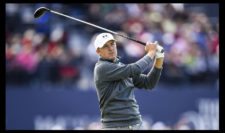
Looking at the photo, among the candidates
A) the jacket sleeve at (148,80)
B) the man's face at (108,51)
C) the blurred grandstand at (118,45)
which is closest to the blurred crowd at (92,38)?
the blurred grandstand at (118,45)

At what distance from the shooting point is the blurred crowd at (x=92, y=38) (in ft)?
46.8

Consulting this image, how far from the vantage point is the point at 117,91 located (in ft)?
24.7

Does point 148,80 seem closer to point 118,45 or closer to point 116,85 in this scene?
point 116,85

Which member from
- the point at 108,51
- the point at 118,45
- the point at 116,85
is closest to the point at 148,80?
the point at 116,85

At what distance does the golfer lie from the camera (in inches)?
296

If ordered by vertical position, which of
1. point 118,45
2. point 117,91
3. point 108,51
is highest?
point 118,45

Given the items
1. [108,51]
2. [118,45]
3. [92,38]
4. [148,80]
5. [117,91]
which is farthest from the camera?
[92,38]

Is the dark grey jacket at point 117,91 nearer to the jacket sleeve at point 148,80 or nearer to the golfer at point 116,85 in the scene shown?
the golfer at point 116,85

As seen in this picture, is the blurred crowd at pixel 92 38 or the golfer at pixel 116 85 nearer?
the golfer at pixel 116 85

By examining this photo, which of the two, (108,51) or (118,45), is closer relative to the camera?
(108,51)

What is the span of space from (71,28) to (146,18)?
1489mm

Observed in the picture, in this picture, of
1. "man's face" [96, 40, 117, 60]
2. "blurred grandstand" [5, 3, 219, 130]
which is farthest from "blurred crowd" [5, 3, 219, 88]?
"man's face" [96, 40, 117, 60]

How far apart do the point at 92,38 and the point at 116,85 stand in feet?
23.0

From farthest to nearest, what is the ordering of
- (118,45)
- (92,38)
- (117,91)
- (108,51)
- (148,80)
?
(92,38) → (118,45) → (148,80) → (108,51) → (117,91)
